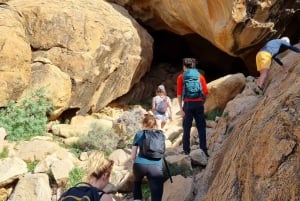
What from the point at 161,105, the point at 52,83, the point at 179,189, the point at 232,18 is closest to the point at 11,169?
the point at 161,105

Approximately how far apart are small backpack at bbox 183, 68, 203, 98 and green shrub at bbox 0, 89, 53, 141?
459 centimetres

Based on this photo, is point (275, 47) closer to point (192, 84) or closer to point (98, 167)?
point (192, 84)

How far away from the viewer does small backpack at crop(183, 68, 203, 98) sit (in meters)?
7.13

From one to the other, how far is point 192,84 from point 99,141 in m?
3.20

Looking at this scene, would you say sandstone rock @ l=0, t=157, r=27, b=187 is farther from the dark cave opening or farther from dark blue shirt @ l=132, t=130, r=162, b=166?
the dark cave opening

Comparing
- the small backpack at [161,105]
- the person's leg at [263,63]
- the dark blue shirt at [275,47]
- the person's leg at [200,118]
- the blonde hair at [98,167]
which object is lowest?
the small backpack at [161,105]

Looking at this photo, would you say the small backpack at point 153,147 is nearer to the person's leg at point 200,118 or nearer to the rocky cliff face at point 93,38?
the person's leg at point 200,118

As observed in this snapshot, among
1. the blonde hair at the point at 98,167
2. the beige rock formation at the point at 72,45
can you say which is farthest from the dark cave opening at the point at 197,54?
the blonde hair at the point at 98,167

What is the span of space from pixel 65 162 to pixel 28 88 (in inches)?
116

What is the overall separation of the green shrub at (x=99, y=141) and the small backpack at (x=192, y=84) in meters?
3.01

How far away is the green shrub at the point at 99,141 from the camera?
377 inches

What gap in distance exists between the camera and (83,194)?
3.06 metres

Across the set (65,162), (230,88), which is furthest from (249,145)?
(230,88)

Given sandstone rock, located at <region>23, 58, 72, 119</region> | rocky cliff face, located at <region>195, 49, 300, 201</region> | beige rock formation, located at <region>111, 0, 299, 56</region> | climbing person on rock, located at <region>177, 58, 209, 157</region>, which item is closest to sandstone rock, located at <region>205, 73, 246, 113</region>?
beige rock formation, located at <region>111, 0, 299, 56</region>
